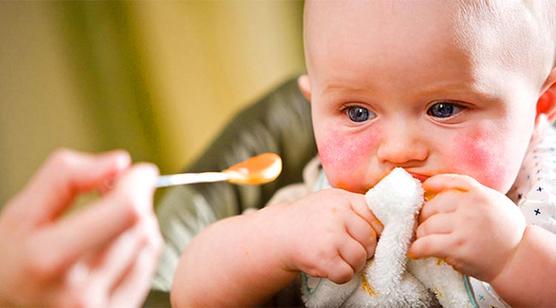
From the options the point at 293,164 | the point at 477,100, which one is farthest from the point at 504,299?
the point at 293,164

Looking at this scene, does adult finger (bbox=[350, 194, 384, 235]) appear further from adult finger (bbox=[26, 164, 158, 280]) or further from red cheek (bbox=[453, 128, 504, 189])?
adult finger (bbox=[26, 164, 158, 280])

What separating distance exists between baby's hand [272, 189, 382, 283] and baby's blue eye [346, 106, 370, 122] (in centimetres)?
9

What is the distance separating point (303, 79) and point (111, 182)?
1.86 feet

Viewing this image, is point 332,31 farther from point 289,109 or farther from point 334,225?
point 289,109

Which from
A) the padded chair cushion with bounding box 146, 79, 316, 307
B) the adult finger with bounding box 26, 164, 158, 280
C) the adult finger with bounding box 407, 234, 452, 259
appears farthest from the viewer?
the padded chair cushion with bounding box 146, 79, 316, 307

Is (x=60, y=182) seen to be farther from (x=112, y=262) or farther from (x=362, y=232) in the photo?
(x=362, y=232)

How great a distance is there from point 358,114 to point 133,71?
1.29 m

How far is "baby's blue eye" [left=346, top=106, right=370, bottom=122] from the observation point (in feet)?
3.04

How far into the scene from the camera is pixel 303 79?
118cm

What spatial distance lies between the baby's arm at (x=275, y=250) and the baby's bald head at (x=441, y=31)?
7.0 inches

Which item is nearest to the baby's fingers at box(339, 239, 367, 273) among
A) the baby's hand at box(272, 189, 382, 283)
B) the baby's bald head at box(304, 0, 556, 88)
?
the baby's hand at box(272, 189, 382, 283)

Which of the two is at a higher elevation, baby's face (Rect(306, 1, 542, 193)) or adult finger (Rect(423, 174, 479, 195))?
baby's face (Rect(306, 1, 542, 193))

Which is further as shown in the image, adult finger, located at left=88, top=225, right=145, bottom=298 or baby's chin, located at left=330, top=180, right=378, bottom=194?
baby's chin, located at left=330, top=180, right=378, bottom=194

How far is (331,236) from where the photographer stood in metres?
0.87
